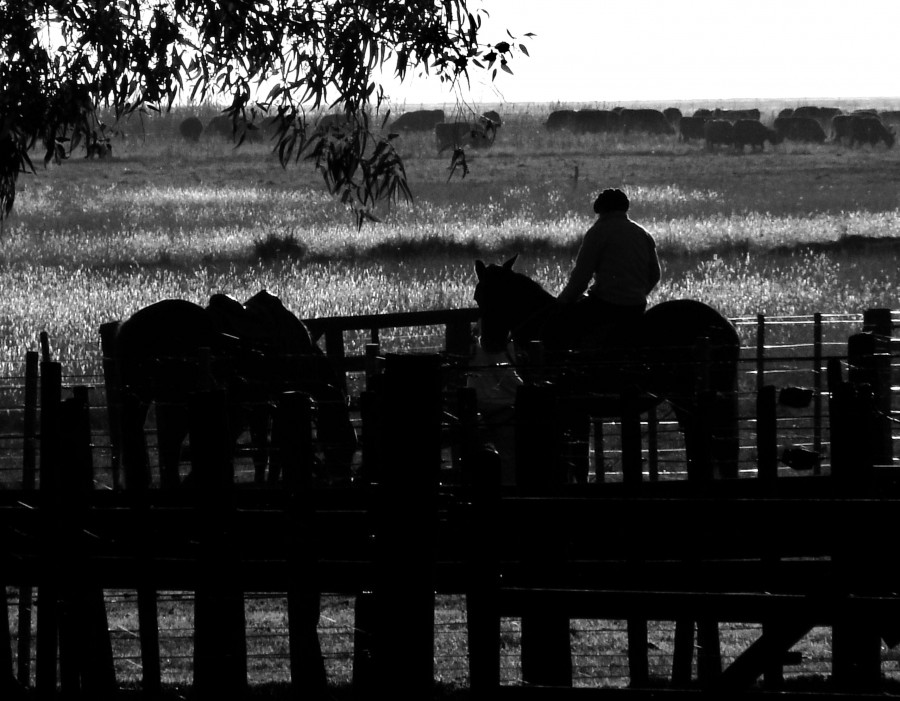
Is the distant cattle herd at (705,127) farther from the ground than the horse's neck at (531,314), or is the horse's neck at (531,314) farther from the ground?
the distant cattle herd at (705,127)

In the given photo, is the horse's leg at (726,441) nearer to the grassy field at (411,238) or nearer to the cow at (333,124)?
the cow at (333,124)

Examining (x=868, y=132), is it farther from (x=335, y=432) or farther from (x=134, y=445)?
(x=134, y=445)

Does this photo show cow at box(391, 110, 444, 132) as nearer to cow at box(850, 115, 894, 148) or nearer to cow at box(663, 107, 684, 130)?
cow at box(663, 107, 684, 130)

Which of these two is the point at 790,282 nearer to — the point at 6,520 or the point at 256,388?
the point at 256,388

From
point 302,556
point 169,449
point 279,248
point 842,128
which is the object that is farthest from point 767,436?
point 842,128

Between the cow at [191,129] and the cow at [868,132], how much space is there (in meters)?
37.4

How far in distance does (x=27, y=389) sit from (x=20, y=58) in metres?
1.90

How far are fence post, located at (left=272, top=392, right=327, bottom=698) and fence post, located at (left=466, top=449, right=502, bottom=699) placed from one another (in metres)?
1.12

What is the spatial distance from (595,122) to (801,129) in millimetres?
14882

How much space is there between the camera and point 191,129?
8681 centimetres

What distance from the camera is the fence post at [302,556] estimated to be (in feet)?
14.7

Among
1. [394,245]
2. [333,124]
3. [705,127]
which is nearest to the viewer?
→ [333,124]

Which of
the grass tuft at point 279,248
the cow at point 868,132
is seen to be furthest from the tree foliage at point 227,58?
the cow at point 868,132

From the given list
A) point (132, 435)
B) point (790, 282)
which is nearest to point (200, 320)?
point (132, 435)
